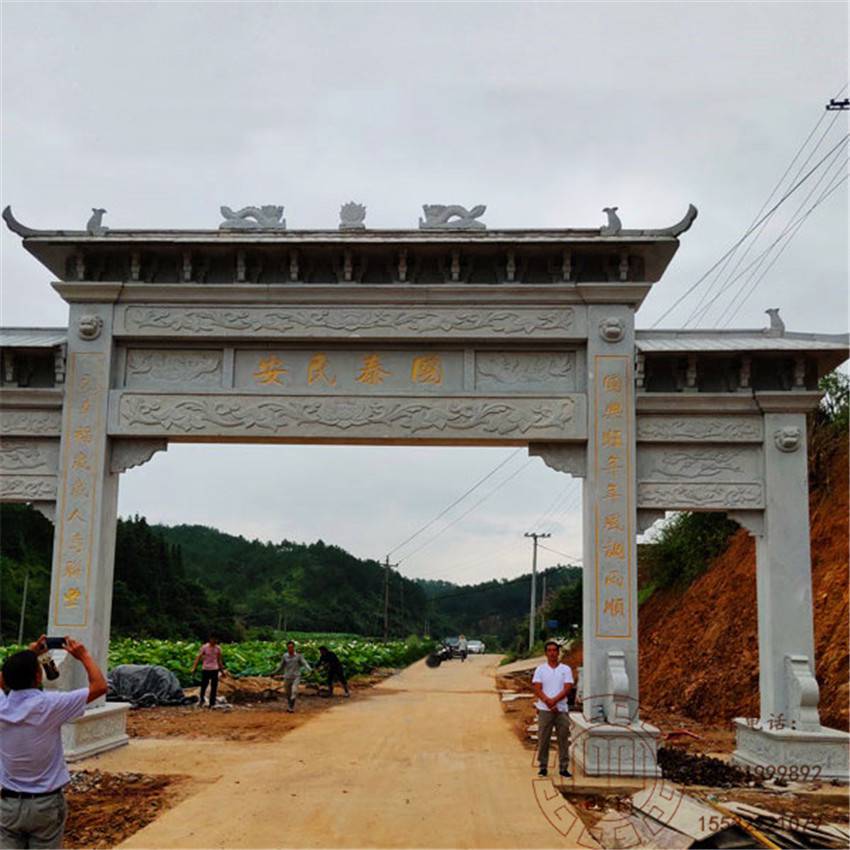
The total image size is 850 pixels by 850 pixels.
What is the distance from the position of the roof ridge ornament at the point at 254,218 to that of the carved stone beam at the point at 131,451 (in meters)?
2.11

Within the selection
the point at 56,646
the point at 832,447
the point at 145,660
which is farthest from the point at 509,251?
the point at 145,660

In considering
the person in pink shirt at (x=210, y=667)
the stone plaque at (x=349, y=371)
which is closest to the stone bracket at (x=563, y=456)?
the stone plaque at (x=349, y=371)

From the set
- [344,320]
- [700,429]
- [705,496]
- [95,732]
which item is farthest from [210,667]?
[700,429]

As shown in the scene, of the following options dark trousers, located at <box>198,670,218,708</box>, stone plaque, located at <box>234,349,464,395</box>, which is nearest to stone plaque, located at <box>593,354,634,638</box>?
stone plaque, located at <box>234,349,464,395</box>

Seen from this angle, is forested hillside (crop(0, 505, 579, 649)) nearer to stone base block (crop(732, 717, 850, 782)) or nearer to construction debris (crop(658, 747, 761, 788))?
construction debris (crop(658, 747, 761, 788))

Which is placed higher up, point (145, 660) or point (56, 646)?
point (56, 646)

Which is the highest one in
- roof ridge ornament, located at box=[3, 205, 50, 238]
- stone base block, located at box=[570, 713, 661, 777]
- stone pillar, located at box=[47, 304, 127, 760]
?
roof ridge ornament, located at box=[3, 205, 50, 238]

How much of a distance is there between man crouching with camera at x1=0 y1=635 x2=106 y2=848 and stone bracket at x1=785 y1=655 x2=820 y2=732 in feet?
20.1

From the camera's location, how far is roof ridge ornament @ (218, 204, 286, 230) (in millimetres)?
8602

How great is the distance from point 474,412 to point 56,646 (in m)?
5.24

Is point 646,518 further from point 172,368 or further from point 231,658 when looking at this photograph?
point 231,658

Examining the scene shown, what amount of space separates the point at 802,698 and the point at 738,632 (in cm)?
588

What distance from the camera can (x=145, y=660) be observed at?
17078 mm

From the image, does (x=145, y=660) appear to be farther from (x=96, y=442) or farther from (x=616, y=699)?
(x=616, y=699)
